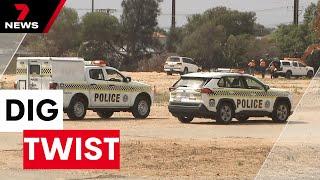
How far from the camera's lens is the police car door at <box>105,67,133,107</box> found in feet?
85.9

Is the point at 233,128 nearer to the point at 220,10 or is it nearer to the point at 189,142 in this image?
the point at 189,142

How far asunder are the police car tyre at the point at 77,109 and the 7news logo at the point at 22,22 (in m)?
17.2

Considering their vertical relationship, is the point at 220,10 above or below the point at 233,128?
above

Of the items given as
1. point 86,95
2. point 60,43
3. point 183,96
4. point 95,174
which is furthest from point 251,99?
point 60,43

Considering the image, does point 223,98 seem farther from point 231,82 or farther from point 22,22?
point 22,22

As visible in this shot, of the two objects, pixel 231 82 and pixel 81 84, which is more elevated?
pixel 231 82

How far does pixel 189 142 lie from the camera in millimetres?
17609

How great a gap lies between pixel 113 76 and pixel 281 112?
570cm

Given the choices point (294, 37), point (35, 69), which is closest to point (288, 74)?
point (294, 37)

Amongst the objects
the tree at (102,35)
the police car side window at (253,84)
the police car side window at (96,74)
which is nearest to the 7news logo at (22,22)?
the police car side window at (253,84)

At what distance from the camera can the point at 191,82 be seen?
24.4m

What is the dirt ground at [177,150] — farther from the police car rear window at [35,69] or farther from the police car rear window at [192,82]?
the police car rear window at [35,69]

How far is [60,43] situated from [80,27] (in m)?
6.69

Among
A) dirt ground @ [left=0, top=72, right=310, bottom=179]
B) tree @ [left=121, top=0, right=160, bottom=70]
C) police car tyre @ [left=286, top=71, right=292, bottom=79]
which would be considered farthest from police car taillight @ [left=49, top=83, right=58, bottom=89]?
tree @ [left=121, top=0, right=160, bottom=70]
